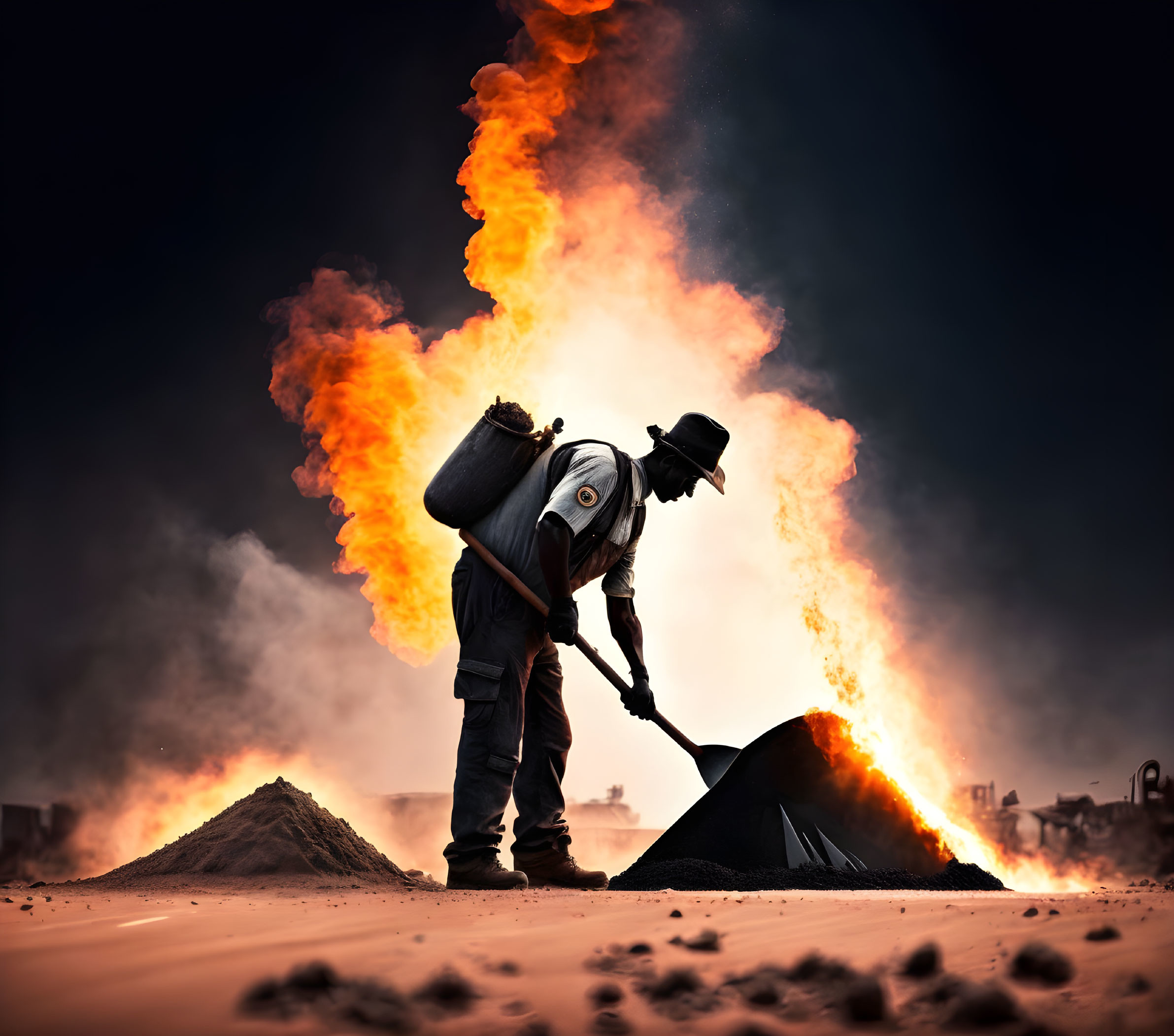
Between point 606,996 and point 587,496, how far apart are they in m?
2.43

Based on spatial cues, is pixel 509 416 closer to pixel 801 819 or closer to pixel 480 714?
pixel 480 714

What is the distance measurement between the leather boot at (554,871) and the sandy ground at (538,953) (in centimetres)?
117

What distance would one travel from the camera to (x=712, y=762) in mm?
4996

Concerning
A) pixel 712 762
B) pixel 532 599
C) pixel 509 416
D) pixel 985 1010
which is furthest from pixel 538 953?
pixel 712 762

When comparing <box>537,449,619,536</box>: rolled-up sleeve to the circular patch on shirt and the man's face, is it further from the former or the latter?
the man's face

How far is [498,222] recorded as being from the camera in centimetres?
607

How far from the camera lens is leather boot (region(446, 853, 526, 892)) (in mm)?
3664

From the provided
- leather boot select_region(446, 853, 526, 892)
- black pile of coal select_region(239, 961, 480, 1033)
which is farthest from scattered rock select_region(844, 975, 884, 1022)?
leather boot select_region(446, 853, 526, 892)

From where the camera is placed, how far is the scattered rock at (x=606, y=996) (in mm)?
1668

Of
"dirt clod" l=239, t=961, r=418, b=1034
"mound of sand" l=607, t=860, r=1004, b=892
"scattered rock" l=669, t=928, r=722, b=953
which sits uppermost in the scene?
"dirt clod" l=239, t=961, r=418, b=1034

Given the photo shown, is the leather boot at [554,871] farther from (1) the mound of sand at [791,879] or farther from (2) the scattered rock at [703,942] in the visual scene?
(2) the scattered rock at [703,942]

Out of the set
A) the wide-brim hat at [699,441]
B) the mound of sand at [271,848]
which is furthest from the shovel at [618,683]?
the mound of sand at [271,848]

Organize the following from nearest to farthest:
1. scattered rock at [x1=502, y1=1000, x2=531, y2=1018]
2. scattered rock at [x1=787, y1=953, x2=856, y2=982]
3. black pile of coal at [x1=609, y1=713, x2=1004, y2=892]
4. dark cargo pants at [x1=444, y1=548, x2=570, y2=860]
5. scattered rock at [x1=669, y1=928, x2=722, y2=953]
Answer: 1. scattered rock at [x1=502, y1=1000, x2=531, y2=1018]
2. scattered rock at [x1=787, y1=953, x2=856, y2=982]
3. scattered rock at [x1=669, y1=928, x2=722, y2=953]
4. dark cargo pants at [x1=444, y1=548, x2=570, y2=860]
5. black pile of coal at [x1=609, y1=713, x2=1004, y2=892]

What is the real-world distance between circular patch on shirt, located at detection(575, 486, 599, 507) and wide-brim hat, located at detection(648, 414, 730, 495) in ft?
1.86
